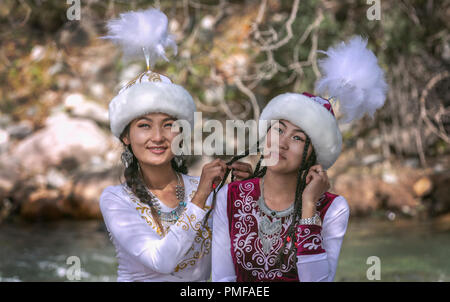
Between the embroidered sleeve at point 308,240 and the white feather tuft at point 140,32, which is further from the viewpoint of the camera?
the white feather tuft at point 140,32

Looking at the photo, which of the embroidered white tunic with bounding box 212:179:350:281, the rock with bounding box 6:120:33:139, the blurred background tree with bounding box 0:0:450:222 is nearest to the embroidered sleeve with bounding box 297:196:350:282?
the embroidered white tunic with bounding box 212:179:350:281

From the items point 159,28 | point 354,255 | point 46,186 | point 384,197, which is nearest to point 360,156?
point 384,197

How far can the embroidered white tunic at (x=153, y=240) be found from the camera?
2.65m

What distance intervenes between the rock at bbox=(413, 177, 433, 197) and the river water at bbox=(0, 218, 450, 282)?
73 centimetres

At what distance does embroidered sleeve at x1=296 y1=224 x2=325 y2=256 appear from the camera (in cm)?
247

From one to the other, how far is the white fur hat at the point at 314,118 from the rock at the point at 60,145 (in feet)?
27.4

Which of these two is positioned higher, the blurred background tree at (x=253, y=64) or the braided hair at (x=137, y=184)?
the blurred background tree at (x=253, y=64)

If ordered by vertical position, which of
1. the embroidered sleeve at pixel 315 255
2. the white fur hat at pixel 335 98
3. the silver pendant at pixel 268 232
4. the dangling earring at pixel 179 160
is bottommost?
the embroidered sleeve at pixel 315 255

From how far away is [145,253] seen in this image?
2.73m

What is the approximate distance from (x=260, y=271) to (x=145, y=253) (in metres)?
0.60

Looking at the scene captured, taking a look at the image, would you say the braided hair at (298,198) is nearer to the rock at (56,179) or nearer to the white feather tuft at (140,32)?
the white feather tuft at (140,32)

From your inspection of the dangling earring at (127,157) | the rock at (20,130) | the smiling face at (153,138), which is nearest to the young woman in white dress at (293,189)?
the smiling face at (153,138)

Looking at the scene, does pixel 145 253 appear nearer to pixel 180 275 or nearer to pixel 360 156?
pixel 180 275

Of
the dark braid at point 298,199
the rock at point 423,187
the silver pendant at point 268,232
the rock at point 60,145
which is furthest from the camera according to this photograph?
the rock at point 60,145
